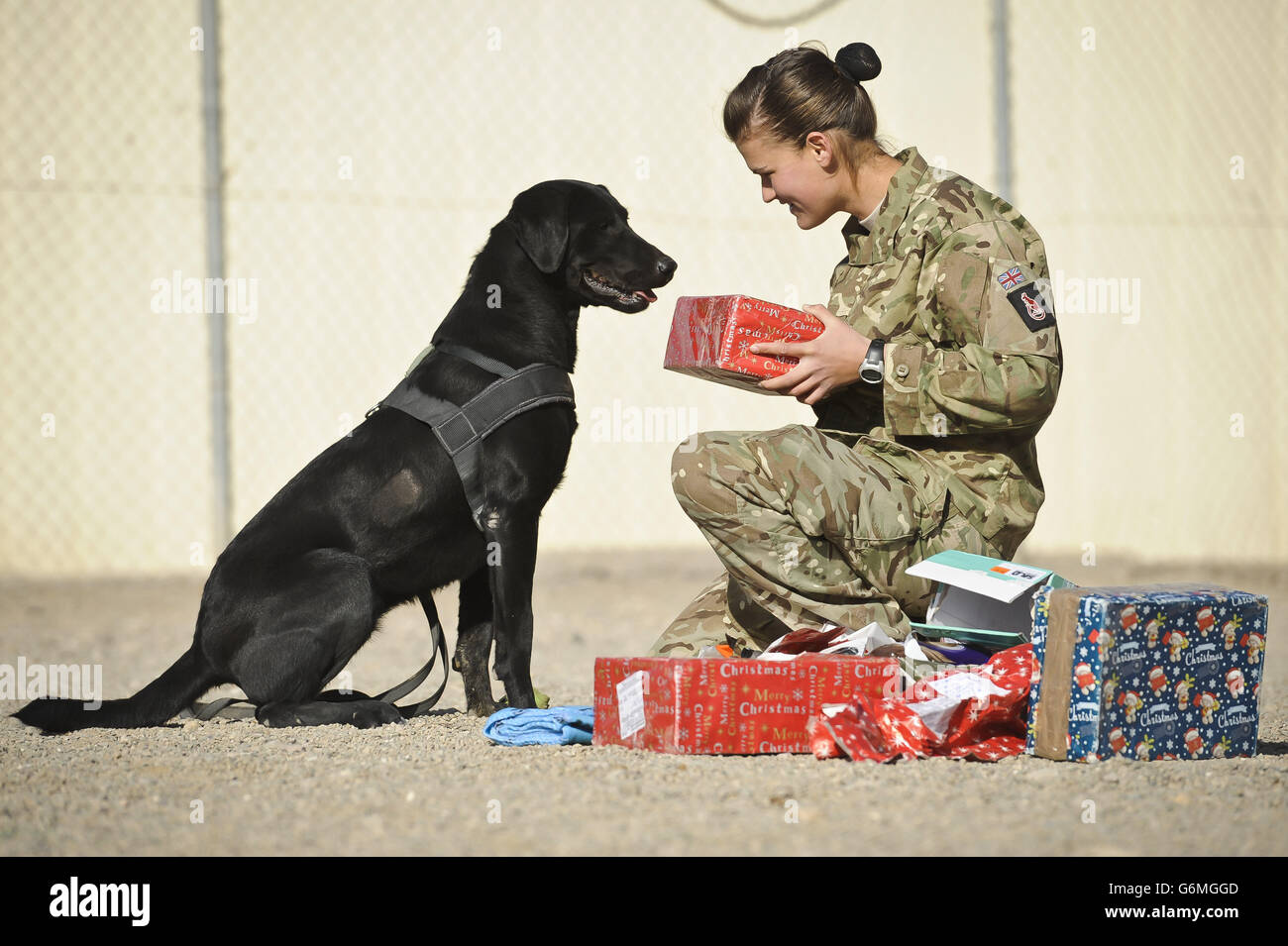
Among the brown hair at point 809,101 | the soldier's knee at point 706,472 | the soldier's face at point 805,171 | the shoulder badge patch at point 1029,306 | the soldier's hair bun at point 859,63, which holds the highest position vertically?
the soldier's hair bun at point 859,63

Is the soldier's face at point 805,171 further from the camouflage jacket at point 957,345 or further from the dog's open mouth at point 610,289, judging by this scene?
the dog's open mouth at point 610,289

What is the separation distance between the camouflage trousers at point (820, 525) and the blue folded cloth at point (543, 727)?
50 cm

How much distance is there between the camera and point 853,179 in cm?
318

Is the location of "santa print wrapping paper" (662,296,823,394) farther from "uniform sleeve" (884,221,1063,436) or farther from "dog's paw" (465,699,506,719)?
"dog's paw" (465,699,506,719)

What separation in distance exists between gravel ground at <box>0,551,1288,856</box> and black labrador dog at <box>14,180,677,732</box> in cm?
12

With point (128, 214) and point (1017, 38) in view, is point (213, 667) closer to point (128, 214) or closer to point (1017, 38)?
point (128, 214)

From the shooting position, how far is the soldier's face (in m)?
3.12

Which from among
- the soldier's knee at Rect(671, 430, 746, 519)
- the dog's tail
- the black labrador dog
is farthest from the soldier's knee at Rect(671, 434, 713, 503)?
the dog's tail

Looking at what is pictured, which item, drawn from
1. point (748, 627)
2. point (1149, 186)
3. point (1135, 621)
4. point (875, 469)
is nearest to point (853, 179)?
point (875, 469)

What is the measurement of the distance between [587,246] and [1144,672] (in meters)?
1.79

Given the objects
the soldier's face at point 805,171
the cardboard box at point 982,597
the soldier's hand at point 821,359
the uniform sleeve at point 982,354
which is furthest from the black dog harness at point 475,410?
the cardboard box at point 982,597

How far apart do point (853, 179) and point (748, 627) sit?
1118 mm

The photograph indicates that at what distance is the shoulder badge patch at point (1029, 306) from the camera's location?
2.86 metres
